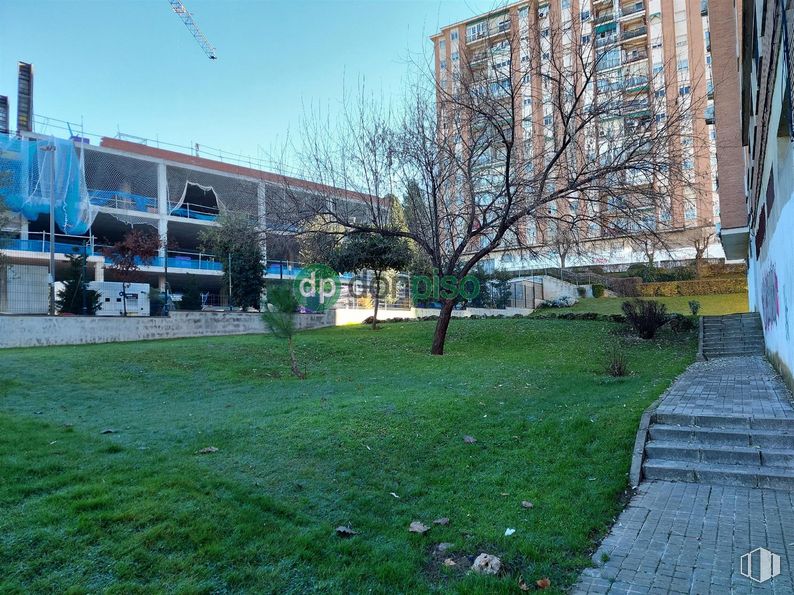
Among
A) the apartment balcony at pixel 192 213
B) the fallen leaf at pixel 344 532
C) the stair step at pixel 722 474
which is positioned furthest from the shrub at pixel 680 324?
the apartment balcony at pixel 192 213

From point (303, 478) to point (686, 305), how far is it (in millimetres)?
28862

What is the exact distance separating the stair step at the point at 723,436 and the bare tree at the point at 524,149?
21.0ft

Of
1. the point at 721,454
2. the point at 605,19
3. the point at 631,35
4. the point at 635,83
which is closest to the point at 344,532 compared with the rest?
the point at 721,454

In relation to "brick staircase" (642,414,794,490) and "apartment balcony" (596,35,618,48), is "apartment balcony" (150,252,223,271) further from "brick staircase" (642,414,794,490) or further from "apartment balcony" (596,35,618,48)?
"brick staircase" (642,414,794,490)

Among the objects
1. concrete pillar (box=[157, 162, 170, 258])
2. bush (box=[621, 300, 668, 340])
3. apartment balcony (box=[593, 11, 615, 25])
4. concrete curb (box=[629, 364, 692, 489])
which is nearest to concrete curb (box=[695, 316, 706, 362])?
bush (box=[621, 300, 668, 340])

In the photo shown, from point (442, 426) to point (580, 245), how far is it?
A: 8.71 metres

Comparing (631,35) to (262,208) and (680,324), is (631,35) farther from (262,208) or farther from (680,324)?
(262,208)

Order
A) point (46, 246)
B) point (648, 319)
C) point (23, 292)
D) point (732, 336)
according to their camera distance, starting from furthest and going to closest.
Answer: point (46, 246) < point (23, 292) < point (648, 319) < point (732, 336)

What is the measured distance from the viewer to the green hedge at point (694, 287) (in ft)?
101

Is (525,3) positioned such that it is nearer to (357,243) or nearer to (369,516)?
(357,243)

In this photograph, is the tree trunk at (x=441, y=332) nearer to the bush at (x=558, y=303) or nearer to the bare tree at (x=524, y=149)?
the bare tree at (x=524, y=149)

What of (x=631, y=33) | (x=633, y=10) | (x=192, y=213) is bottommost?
(x=192, y=213)

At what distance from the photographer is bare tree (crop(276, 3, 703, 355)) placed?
10875 millimetres

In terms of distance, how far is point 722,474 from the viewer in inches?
185
